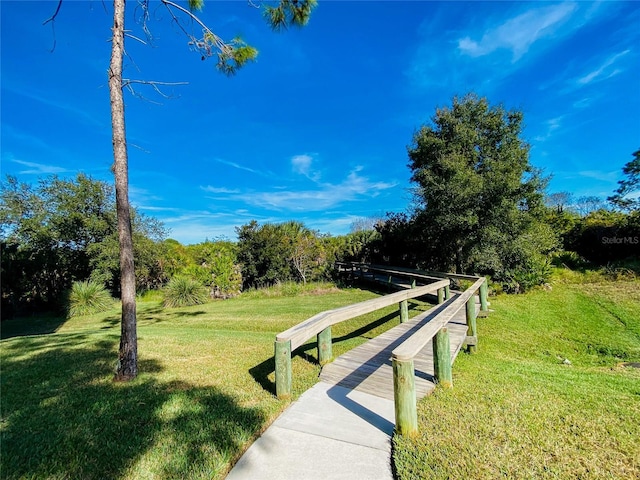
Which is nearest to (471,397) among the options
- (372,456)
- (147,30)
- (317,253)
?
(372,456)

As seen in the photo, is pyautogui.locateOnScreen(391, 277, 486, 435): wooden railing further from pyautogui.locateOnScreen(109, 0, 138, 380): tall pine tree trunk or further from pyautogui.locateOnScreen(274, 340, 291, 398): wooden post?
pyautogui.locateOnScreen(109, 0, 138, 380): tall pine tree trunk

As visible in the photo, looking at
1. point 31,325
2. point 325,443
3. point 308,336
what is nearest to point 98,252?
point 31,325

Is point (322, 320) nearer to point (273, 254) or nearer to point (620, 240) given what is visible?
point (273, 254)

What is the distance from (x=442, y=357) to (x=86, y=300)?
535 inches

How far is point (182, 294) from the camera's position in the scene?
488 inches

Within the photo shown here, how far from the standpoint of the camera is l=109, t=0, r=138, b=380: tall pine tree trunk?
3930 millimetres

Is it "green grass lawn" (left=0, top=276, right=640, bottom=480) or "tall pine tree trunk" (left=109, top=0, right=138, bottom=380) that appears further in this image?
"tall pine tree trunk" (left=109, top=0, right=138, bottom=380)

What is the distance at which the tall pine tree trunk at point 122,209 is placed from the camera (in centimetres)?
393

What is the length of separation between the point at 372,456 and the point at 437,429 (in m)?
0.72

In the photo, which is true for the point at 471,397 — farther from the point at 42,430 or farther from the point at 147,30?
the point at 147,30

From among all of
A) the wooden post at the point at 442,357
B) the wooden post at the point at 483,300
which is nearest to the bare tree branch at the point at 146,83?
the wooden post at the point at 442,357

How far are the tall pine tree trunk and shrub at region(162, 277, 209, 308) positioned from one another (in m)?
8.95

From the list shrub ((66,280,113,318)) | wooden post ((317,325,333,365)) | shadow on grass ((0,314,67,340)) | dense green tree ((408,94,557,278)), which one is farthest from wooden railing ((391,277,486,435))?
shrub ((66,280,113,318))

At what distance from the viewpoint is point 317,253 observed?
15938 millimetres
